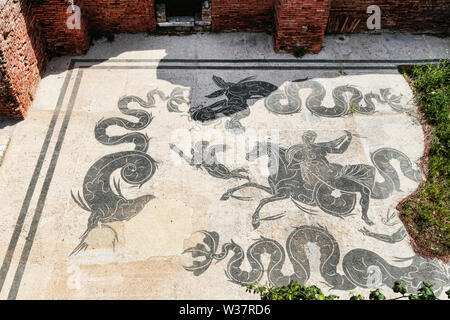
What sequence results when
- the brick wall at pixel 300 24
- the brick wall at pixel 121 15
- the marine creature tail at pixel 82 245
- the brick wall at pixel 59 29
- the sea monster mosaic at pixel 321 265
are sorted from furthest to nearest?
the brick wall at pixel 121 15
the brick wall at pixel 300 24
the brick wall at pixel 59 29
the marine creature tail at pixel 82 245
the sea monster mosaic at pixel 321 265

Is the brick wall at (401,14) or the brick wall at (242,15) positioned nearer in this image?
the brick wall at (242,15)

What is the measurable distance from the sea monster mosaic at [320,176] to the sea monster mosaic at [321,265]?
397 mm

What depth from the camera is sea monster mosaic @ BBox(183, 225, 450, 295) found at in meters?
4.66

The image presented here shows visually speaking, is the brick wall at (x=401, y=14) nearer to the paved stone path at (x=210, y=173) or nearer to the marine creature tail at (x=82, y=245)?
the paved stone path at (x=210, y=173)

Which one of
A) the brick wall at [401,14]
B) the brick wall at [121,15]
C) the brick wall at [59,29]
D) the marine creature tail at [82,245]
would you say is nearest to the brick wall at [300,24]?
the brick wall at [401,14]

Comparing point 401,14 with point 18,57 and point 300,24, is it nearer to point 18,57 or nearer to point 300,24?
point 300,24

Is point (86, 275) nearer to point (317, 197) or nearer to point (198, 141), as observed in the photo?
point (198, 141)

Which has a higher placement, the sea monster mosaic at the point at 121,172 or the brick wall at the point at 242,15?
the brick wall at the point at 242,15

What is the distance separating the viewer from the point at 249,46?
7.42 metres

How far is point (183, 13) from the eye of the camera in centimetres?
789


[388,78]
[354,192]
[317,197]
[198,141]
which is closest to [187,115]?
[198,141]

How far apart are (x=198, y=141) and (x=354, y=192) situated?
8.14 feet

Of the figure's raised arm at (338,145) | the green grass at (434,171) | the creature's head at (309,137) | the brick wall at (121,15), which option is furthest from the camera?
the brick wall at (121,15)

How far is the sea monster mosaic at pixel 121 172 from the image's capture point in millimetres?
5160
